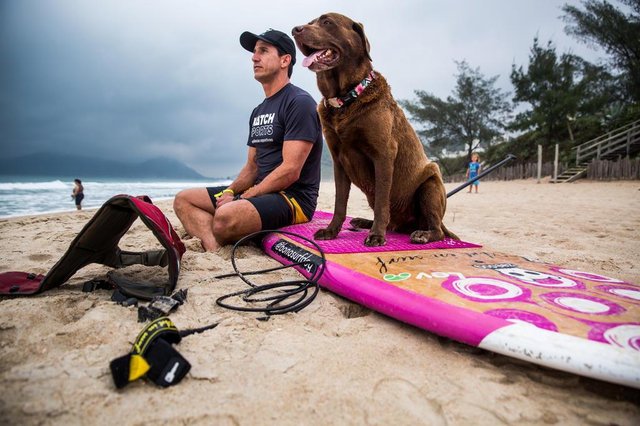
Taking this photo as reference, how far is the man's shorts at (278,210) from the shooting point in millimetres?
2724

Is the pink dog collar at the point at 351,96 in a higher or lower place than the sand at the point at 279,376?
higher

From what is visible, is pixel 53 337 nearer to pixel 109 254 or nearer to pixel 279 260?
pixel 109 254

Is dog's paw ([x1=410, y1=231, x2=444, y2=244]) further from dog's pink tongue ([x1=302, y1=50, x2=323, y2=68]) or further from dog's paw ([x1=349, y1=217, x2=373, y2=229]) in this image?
dog's pink tongue ([x1=302, y1=50, x2=323, y2=68])

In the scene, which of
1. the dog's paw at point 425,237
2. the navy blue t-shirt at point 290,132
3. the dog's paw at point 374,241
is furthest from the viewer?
the navy blue t-shirt at point 290,132

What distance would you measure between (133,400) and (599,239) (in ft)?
14.1

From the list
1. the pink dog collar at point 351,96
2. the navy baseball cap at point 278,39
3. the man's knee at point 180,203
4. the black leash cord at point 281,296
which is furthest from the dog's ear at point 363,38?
the man's knee at point 180,203

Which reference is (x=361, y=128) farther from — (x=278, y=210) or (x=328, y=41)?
(x=278, y=210)

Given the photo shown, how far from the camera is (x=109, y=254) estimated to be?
1980 mm

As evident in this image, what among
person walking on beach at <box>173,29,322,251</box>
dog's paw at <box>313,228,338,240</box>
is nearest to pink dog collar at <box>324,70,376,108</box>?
person walking on beach at <box>173,29,322,251</box>

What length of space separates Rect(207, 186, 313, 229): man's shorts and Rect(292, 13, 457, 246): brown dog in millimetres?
472

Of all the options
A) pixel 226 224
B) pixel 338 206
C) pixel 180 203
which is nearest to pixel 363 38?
pixel 338 206

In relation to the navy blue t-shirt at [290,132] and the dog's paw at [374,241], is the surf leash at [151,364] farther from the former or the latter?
the navy blue t-shirt at [290,132]

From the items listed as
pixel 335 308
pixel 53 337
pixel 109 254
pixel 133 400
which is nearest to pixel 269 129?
pixel 109 254

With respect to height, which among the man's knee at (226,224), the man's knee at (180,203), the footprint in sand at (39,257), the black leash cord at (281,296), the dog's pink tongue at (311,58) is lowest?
the black leash cord at (281,296)
